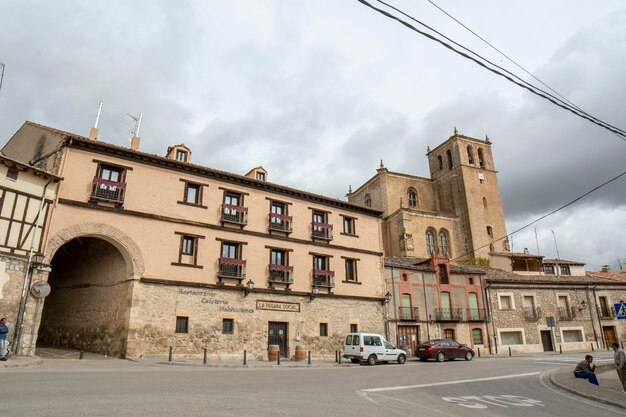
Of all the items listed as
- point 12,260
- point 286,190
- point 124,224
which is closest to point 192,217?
point 124,224

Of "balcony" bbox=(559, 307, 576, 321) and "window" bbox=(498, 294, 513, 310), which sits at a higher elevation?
"window" bbox=(498, 294, 513, 310)

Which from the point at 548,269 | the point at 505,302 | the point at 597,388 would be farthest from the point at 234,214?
the point at 548,269

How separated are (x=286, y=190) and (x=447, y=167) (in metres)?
40.1

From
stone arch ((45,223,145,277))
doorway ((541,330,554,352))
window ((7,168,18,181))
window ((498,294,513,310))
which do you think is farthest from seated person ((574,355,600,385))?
doorway ((541,330,554,352))

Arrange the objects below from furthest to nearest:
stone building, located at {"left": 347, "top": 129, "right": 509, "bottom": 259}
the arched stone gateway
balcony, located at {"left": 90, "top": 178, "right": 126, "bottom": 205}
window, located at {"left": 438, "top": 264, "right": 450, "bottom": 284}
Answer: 1. stone building, located at {"left": 347, "top": 129, "right": 509, "bottom": 259}
2. window, located at {"left": 438, "top": 264, "right": 450, "bottom": 284}
3. balcony, located at {"left": 90, "top": 178, "right": 126, "bottom": 205}
4. the arched stone gateway

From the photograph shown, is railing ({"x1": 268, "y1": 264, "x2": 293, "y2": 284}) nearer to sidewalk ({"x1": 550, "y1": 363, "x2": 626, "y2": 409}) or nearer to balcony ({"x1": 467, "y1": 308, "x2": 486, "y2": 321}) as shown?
sidewalk ({"x1": 550, "y1": 363, "x2": 626, "y2": 409})

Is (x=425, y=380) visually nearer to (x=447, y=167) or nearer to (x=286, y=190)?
(x=286, y=190)

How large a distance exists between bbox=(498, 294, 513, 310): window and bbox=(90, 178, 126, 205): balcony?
3075 cm

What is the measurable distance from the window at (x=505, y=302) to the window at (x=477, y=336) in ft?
10.9

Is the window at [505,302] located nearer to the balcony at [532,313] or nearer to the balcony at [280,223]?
the balcony at [532,313]

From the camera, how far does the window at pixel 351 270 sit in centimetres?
2769

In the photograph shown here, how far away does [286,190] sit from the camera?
85.0 feet

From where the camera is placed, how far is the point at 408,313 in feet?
102

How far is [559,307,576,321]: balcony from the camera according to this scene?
3628cm
